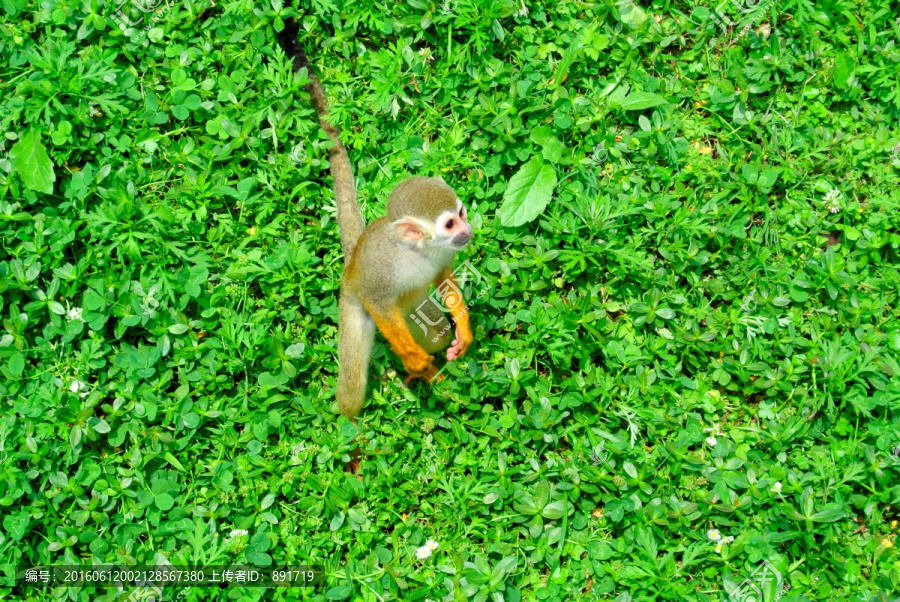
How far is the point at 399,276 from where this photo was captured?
4168 mm

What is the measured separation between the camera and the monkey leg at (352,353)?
437 cm

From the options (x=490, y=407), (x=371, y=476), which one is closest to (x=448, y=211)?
(x=490, y=407)

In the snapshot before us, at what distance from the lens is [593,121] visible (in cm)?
499

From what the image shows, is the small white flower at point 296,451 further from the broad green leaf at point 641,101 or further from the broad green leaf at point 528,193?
the broad green leaf at point 641,101

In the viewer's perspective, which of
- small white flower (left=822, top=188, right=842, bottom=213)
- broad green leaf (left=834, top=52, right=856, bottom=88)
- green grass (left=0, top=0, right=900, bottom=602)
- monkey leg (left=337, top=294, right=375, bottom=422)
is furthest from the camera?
broad green leaf (left=834, top=52, right=856, bottom=88)

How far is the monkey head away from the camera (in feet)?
12.8

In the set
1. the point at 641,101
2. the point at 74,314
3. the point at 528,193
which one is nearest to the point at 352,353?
the point at 528,193

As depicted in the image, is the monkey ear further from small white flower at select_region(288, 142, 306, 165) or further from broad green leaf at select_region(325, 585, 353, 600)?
broad green leaf at select_region(325, 585, 353, 600)

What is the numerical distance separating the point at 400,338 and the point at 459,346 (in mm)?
395

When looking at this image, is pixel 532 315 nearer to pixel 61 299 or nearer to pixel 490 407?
pixel 490 407

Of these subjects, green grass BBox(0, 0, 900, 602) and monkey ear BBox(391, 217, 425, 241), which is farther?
green grass BBox(0, 0, 900, 602)

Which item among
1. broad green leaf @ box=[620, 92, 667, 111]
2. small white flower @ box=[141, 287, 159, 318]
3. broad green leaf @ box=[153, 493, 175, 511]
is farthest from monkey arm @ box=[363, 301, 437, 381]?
broad green leaf @ box=[620, 92, 667, 111]

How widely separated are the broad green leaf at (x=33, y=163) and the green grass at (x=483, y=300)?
0.02 meters

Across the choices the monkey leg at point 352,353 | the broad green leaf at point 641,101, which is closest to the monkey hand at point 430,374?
the monkey leg at point 352,353
